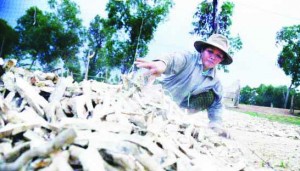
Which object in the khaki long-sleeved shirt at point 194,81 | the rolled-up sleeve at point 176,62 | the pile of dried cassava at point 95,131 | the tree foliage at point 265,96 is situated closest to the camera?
the pile of dried cassava at point 95,131

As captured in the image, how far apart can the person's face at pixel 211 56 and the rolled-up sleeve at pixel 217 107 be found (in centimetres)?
36

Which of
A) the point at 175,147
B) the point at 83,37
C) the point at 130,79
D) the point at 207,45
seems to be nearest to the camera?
the point at 175,147

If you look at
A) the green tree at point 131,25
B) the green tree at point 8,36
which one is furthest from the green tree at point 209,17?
the green tree at point 8,36

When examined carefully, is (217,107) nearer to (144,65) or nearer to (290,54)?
(144,65)

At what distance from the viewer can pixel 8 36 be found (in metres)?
31.6

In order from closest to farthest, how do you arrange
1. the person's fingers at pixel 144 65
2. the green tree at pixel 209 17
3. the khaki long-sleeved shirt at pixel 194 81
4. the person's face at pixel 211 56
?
the person's fingers at pixel 144 65, the person's face at pixel 211 56, the khaki long-sleeved shirt at pixel 194 81, the green tree at pixel 209 17

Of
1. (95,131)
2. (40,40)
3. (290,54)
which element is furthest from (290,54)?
(95,131)

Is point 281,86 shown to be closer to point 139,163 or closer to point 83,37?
point 83,37

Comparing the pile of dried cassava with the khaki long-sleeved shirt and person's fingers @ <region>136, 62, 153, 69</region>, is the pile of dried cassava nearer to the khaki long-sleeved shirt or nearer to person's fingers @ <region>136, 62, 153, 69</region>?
person's fingers @ <region>136, 62, 153, 69</region>

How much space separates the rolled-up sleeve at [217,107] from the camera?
15.1 feet

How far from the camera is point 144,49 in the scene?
2998cm

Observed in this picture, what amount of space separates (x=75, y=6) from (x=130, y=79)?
37.0 meters

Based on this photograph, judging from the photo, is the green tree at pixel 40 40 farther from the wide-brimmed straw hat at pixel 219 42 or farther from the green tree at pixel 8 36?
the wide-brimmed straw hat at pixel 219 42

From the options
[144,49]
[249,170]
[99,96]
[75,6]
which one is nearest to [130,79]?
[99,96]
